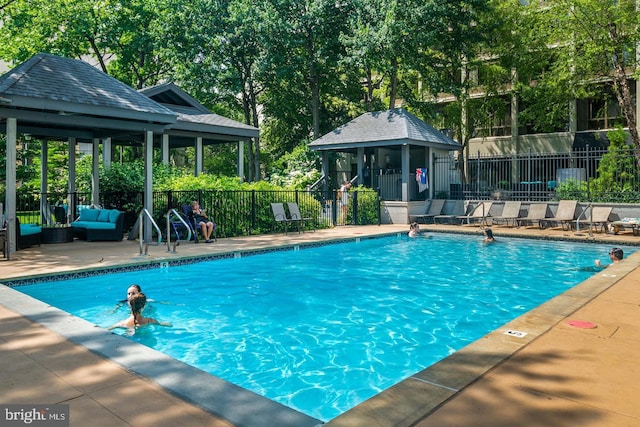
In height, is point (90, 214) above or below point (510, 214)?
above

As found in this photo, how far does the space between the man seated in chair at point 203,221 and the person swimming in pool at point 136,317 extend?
21.3ft

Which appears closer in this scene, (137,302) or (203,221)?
(137,302)

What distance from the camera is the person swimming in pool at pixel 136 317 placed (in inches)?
216

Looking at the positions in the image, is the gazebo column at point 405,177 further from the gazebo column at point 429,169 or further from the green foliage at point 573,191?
the green foliage at point 573,191

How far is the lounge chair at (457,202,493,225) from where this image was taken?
1772 cm

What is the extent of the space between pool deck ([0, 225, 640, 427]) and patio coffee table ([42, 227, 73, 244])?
26.0 ft

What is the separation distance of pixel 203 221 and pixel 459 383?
33.9ft

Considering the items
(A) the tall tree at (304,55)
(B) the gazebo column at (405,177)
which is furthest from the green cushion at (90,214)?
(A) the tall tree at (304,55)

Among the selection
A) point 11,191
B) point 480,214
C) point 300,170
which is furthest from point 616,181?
point 11,191

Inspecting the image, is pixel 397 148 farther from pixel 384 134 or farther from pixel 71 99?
pixel 71 99

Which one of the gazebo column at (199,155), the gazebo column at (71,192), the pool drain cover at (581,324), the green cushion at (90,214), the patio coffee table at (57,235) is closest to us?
the pool drain cover at (581,324)

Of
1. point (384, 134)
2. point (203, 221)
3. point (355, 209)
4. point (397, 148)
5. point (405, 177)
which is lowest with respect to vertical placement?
point (203, 221)

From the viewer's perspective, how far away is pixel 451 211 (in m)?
19.5

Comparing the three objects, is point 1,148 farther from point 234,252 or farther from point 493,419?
point 493,419
